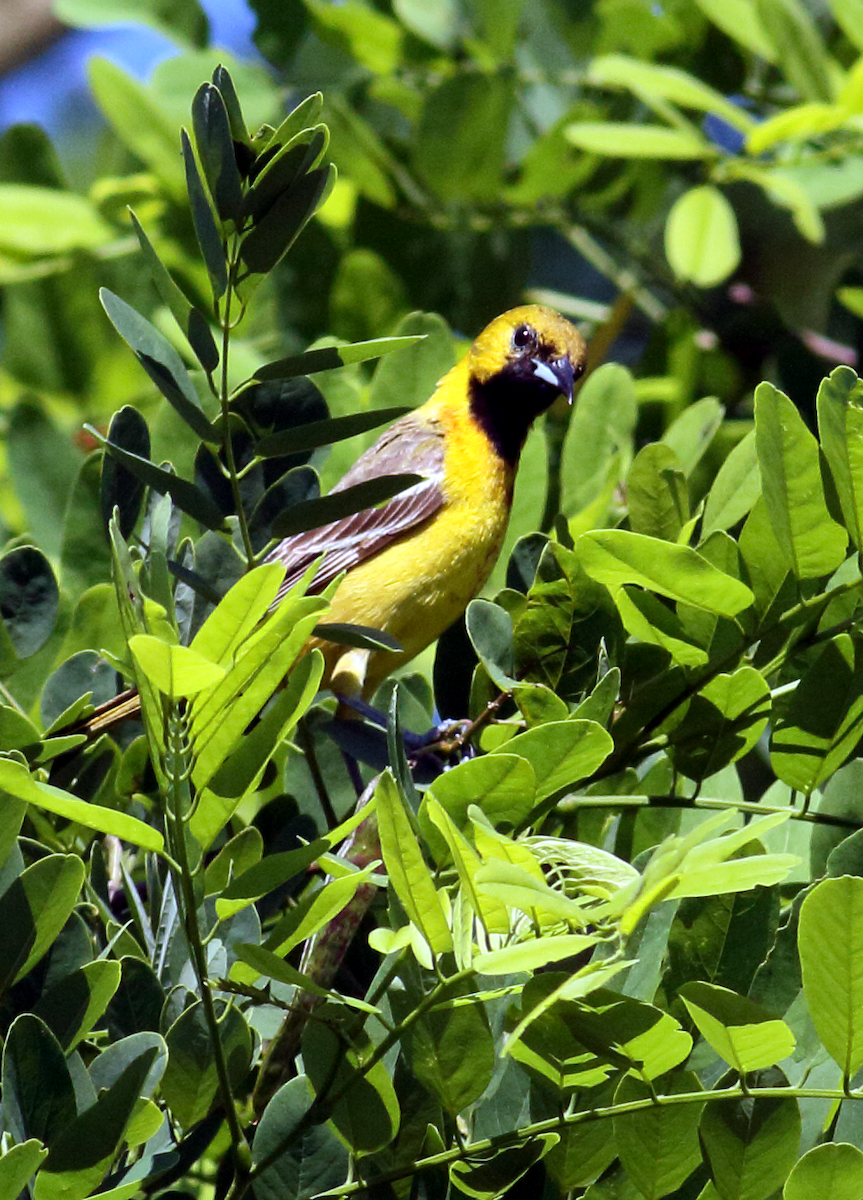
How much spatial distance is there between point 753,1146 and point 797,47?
2.99 metres

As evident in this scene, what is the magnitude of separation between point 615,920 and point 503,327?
284 centimetres

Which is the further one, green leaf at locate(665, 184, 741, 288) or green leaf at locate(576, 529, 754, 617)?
green leaf at locate(665, 184, 741, 288)

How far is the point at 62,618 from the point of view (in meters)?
2.27

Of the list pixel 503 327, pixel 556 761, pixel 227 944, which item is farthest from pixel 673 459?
pixel 503 327

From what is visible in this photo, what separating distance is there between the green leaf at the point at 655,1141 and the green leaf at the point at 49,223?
3.03 metres

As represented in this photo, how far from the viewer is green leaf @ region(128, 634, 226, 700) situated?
3.93 ft

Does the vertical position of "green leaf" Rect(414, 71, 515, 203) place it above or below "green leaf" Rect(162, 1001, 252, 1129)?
above

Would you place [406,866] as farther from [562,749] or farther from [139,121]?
[139,121]

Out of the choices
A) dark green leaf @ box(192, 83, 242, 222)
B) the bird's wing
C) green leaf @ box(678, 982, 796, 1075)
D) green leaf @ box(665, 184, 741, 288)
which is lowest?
the bird's wing

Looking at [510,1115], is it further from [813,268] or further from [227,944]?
[813,268]

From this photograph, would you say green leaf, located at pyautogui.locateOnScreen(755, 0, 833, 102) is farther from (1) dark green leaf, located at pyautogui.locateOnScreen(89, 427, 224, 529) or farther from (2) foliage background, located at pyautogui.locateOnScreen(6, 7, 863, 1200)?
(1) dark green leaf, located at pyautogui.locateOnScreen(89, 427, 224, 529)

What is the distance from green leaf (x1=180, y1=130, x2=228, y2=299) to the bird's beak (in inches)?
79.7

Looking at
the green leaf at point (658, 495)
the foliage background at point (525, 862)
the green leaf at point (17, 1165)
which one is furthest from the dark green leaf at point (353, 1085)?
→ the green leaf at point (658, 495)

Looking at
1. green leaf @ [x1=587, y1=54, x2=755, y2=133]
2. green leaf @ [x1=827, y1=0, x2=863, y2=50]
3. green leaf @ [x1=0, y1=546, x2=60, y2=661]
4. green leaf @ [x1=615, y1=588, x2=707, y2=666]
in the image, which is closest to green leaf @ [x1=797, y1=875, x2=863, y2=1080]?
green leaf @ [x1=615, y1=588, x2=707, y2=666]
